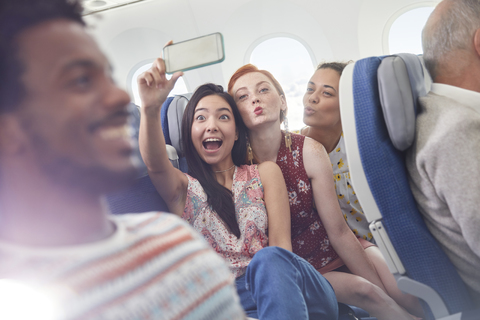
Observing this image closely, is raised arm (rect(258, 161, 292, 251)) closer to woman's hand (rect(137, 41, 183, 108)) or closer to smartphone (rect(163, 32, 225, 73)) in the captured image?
woman's hand (rect(137, 41, 183, 108))

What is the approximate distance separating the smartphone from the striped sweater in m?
0.14

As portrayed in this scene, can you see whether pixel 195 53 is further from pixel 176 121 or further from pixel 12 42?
pixel 176 121

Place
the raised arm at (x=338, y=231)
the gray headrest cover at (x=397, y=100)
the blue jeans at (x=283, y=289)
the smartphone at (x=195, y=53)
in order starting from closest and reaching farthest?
the smartphone at (x=195, y=53), the blue jeans at (x=283, y=289), the gray headrest cover at (x=397, y=100), the raised arm at (x=338, y=231)

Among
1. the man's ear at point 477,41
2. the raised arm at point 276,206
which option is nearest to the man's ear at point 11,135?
the raised arm at point 276,206

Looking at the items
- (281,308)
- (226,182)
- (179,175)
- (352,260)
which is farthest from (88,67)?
(352,260)

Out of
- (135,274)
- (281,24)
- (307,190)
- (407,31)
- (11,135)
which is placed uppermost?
(281,24)

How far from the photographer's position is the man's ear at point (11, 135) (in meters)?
0.18

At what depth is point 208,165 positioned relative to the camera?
116cm

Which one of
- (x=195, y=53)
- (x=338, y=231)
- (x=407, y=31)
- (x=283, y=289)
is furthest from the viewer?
(x=407, y=31)

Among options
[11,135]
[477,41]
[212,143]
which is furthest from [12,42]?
[477,41]

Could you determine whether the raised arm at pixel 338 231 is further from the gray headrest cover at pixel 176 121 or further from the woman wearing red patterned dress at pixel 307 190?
the gray headrest cover at pixel 176 121

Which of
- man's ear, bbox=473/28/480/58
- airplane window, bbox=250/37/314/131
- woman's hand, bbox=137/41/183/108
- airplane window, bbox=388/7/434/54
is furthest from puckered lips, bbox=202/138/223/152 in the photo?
airplane window, bbox=388/7/434/54

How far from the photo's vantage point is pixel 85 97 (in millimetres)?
191

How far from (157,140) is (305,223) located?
78 cm
